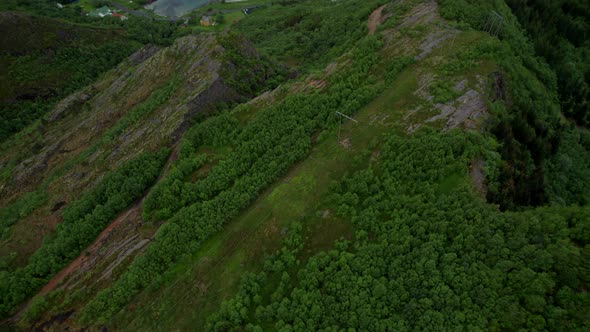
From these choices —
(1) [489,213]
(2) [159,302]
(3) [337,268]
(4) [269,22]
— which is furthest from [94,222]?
(4) [269,22]

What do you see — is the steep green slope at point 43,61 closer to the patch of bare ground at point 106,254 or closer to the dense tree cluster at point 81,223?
the dense tree cluster at point 81,223

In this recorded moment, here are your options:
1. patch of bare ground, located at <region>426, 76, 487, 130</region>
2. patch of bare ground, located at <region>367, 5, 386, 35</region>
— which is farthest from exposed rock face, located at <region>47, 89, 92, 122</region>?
patch of bare ground, located at <region>426, 76, 487, 130</region>

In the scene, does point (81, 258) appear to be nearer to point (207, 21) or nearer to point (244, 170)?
point (244, 170)

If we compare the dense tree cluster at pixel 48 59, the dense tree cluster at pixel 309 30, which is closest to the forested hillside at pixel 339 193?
the dense tree cluster at pixel 309 30

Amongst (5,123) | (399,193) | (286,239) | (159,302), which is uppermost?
(5,123)

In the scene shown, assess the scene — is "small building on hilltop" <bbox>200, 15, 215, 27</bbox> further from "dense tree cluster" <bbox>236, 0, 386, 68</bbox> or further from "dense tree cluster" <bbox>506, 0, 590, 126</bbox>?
"dense tree cluster" <bbox>506, 0, 590, 126</bbox>

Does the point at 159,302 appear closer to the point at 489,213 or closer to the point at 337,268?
the point at 337,268
